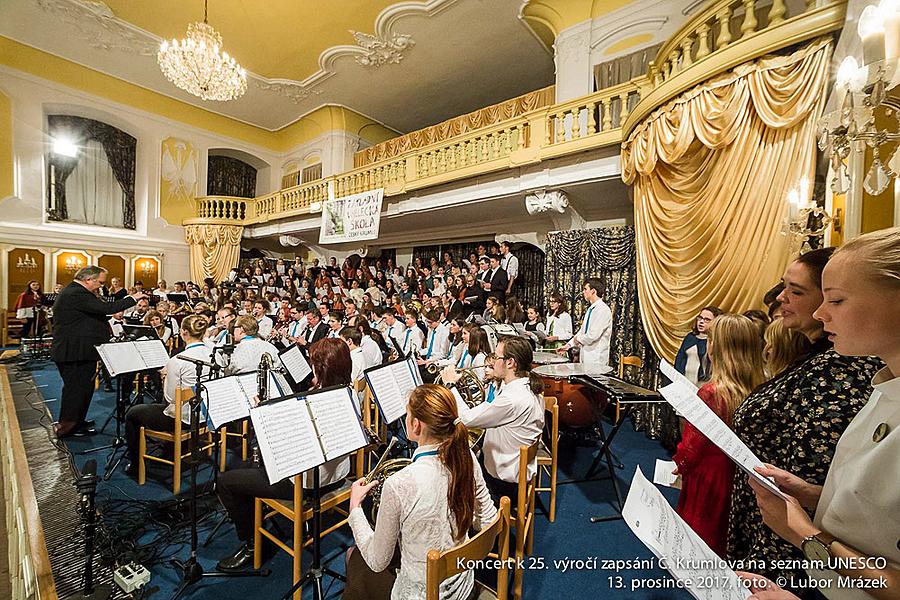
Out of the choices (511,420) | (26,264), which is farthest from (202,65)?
A: (511,420)

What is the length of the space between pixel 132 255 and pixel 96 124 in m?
4.13

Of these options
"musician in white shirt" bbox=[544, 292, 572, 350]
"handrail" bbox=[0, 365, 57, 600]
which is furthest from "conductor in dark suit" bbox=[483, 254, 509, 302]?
"handrail" bbox=[0, 365, 57, 600]

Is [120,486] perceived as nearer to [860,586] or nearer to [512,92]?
[860,586]

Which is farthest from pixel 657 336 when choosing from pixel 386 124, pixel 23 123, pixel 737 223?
pixel 23 123

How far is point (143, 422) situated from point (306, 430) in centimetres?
255

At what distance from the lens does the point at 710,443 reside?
6.24 ft

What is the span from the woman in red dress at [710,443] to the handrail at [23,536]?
307 cm

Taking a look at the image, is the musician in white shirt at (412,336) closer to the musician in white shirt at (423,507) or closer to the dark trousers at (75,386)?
the dark trousers at (75,386)

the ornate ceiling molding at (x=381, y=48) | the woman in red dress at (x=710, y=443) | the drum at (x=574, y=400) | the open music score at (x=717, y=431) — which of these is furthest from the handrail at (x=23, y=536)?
the ornate ceiling molding at (x=381, y=48)

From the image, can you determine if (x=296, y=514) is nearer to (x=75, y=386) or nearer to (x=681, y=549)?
(x=681, y=549)

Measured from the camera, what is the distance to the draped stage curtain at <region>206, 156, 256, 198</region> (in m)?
13.6

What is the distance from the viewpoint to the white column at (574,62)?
635 cm

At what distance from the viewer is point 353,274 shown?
10500mm

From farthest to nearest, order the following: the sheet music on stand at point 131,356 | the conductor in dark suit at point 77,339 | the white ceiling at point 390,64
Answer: the white ceiling at point 390,64
the conductor in dark suit at point 77,339
the sheet music on stand at point 131,356
